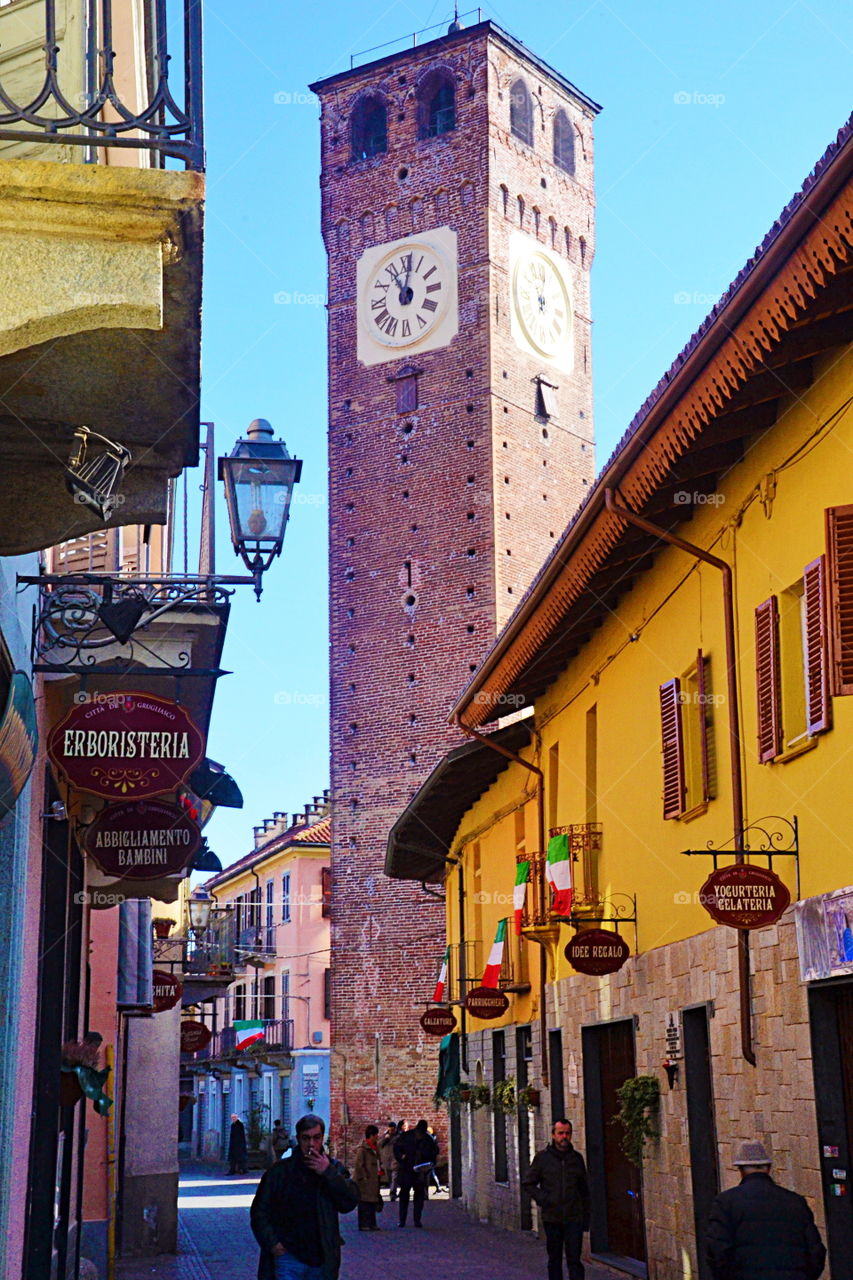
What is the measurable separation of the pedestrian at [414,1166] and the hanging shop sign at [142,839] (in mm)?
13768

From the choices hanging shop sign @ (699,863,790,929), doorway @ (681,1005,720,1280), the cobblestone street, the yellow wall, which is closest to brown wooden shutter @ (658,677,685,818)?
the yellow wall

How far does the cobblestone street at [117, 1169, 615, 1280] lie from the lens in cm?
1641

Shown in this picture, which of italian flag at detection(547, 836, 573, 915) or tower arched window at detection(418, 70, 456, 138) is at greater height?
tower arched window at detection(418, 70, 456, 138)

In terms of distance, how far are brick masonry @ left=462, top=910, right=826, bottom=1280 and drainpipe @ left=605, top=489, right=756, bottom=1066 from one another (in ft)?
→ 0.23

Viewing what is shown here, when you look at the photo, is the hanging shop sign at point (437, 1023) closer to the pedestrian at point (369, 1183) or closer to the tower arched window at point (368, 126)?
the pedestrian at point (369, 1183)

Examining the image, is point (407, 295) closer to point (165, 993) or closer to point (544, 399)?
point (544, 399)

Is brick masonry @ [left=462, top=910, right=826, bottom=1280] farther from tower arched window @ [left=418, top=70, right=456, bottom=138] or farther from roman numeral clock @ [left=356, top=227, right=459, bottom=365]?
tower arched window @ [left=418, top=70, right=456, bottom=138]

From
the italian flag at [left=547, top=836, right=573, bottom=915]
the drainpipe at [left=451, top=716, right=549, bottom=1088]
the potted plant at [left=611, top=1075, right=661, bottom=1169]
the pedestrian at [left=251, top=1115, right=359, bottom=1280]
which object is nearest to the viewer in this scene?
the pedestrian at [left=251, top=1115, right=359, bottom=1280]

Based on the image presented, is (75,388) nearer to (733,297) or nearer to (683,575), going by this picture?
(733,297)

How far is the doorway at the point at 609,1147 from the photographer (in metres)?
15.0

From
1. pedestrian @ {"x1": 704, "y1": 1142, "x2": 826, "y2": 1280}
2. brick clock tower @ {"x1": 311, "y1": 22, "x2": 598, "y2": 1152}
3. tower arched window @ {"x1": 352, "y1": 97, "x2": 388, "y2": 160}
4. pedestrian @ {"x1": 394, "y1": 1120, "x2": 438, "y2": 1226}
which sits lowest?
pedestrian @ {"x1": 394, "y1": 1120, "x2": 438, "y2": 1226}

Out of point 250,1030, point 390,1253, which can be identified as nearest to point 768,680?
point 390,1253

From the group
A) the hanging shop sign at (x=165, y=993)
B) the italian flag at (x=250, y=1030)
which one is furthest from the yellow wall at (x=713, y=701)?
the italian flag at (x=250, y=1030)

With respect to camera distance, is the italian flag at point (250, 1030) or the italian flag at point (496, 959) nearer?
the italian flag at point (496, 959)
